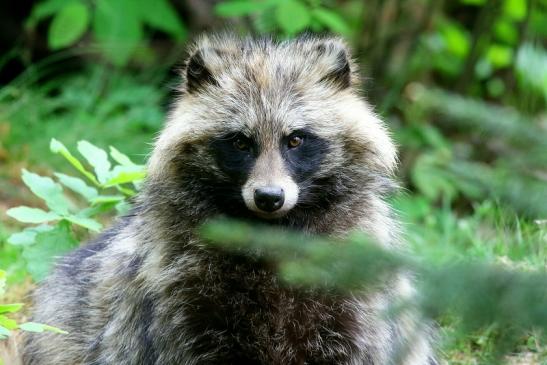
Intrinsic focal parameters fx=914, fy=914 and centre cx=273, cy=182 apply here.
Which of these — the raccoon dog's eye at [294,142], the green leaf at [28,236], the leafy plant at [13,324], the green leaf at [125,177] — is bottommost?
the green leaf at [28,236]

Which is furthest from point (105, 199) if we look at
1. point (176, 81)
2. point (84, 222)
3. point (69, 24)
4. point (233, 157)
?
point (69, 24)

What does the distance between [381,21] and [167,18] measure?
2315 mm

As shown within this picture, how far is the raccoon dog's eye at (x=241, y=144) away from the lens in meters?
4.11

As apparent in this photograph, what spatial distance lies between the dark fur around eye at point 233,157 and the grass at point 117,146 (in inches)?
50.6

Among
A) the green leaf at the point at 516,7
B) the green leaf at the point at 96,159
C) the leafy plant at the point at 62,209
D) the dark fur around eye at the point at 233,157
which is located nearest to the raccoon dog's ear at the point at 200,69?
the dark fur around eye at the point at 233,157

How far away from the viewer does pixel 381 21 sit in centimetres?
938

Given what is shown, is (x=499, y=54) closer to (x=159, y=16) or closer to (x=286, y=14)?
(x=286, y=14)

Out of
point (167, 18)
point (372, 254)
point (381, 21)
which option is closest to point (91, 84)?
point (167, 18)

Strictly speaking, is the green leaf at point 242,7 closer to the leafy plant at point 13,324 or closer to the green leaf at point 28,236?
the green leaf at point 28,236

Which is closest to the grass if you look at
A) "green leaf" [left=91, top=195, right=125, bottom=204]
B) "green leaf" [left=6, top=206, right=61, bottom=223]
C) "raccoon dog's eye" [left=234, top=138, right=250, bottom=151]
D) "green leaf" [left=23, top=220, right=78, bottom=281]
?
"green leaf" [left=23, top=220, right=78, bottom=281]

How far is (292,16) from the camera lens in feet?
23.3

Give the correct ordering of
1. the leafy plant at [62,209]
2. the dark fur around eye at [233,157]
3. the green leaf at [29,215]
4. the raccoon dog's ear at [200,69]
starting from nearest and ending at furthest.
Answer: the dark fur around eye at [233,157] < the raccoon dog's ear at [200,69] < the green leaf at [29,215] < the leafy plant at [62,209]

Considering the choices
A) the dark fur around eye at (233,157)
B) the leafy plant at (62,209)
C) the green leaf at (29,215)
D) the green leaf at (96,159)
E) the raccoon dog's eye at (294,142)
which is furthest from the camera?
the green leaf at (96,159)

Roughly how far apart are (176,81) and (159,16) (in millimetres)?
3265
